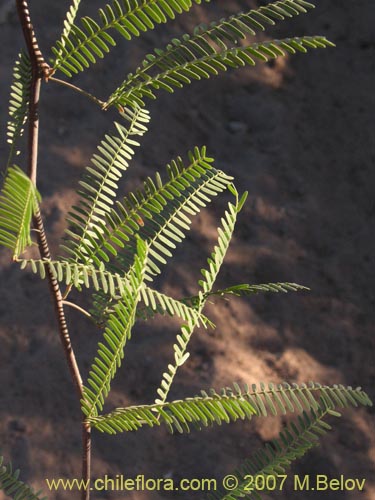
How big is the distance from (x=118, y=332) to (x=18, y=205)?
0.19m

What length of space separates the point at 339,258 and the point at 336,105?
32.3 inches

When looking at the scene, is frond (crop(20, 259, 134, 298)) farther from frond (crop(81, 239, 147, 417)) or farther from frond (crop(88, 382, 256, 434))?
frond (crop(88, 382, 256, 434))

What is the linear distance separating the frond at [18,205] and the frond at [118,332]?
117 mm

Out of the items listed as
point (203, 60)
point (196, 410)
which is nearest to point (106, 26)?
point (203, 60)

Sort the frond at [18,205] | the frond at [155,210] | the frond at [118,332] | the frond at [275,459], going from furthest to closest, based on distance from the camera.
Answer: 1. the frond at [275,459]
2. the frond at [155,210]
3. the frond at [118,332]
4. the frond at [18,205]

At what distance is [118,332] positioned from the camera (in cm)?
83

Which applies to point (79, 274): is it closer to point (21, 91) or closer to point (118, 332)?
point (118, 332)

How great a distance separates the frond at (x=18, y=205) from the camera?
2.18 ft

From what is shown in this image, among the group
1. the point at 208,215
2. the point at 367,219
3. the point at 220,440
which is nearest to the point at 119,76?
the point at 208,215

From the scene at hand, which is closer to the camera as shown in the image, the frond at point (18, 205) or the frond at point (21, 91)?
the frond at point (18, 205)

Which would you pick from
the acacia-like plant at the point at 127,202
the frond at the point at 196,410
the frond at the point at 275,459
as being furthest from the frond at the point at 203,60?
the frond at the point at 275,459

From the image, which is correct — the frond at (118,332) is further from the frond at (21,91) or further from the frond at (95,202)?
the frond at (21,91)

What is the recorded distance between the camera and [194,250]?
286 centimetres

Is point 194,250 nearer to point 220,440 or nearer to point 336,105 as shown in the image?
point 220,440
